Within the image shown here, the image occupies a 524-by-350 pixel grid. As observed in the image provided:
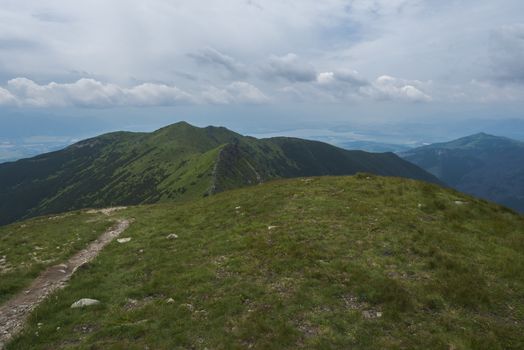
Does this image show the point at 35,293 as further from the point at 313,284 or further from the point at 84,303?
the point at 313,284

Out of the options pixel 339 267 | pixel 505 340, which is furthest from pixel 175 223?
pixel 505 340

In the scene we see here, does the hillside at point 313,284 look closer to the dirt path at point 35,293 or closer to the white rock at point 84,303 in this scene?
the white rock at point 84,303

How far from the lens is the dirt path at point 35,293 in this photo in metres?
14.0

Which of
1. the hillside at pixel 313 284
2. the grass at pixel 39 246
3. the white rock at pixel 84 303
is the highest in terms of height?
the hillside at pixel 313 284

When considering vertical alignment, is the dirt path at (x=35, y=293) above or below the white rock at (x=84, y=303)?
below

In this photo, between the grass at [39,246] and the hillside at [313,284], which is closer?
the hillside at [313,284]

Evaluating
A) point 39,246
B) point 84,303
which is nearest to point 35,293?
point 84,303

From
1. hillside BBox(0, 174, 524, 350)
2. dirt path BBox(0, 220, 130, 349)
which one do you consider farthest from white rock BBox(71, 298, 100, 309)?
dirt path BBox(0, 220, 130, 349)

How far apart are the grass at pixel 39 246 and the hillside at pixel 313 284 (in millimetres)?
2053

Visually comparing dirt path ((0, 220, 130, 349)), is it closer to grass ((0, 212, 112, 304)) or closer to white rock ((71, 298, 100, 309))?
grass ((0, 212, 112, 304))

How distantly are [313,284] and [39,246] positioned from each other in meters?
23.3

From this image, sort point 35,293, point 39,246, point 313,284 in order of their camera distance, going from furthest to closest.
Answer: point 39,246 → point 35,293 → point 313,284

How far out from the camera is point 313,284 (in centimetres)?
1556

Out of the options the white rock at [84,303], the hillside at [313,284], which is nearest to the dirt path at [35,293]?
the hillside at [313,284]
